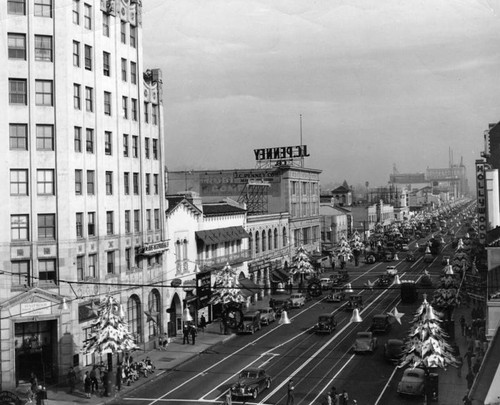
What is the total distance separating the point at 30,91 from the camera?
41.6 metres

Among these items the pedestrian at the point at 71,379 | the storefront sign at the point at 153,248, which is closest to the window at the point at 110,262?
the storefront sign at the point at 153,248

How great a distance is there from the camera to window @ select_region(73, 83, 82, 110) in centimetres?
4419

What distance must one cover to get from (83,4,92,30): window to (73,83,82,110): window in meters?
4.62

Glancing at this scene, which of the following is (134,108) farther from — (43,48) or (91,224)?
(91,224)

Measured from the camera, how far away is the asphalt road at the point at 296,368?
3450cm

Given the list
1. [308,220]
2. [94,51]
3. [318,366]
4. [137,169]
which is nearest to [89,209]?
[137,169]

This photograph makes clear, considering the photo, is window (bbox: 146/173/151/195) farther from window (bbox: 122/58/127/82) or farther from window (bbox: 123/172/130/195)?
window (bbox: 122/58/127/82)

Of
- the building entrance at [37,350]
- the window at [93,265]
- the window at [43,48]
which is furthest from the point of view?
the window at [93,265]

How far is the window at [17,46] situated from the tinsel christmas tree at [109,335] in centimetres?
1712

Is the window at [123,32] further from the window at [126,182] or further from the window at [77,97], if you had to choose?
the window at [126,182]

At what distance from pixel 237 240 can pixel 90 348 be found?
36.0 m

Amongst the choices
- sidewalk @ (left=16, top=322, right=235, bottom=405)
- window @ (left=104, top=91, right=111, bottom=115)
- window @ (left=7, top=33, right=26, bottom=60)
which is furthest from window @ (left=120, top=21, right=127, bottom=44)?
sidewalk @ (left=16, top=322, right=235, bottom=405)

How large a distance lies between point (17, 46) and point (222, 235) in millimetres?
30764

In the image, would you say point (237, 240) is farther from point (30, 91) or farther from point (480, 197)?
point (30, 91)
